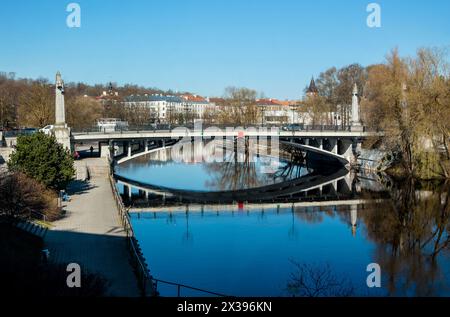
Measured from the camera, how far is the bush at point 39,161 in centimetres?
2431

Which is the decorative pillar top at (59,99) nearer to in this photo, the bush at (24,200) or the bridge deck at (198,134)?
the bridge deck at (198,134)

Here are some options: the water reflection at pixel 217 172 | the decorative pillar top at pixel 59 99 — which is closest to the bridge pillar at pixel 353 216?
the water reflection at pixel 217 172

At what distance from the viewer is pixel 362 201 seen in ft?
101

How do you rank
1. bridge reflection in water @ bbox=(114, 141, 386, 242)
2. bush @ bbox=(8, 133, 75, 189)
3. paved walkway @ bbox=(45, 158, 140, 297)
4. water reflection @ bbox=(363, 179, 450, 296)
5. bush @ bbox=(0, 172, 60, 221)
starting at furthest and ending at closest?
bridge reflection in water @ bbox=(114, 141, 386, 242) < bush @ bbox=(8, 133, 75, 189) < bush @ bbox=(0, 172, 60, 221) < water reflection @ bbox=(363, 179, 450, 296) < paved walkway @ bbox=(45, 158, 140, 297)

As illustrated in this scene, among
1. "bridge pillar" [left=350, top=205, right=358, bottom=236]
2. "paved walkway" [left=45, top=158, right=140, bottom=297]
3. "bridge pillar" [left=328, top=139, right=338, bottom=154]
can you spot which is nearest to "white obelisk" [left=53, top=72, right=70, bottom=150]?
"paved walkway" [left=45, top=158, right=140, bottom=297]

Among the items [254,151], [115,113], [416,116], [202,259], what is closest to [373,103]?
[416,116]

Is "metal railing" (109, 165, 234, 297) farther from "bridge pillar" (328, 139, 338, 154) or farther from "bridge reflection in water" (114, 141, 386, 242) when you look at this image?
"bridge pillar" (328, 139, 338, 154)

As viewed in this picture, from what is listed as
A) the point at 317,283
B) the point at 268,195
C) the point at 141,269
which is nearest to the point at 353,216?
the point at 268,195

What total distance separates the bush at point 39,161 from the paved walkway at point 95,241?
4.96 feet

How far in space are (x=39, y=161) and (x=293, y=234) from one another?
1259 cm

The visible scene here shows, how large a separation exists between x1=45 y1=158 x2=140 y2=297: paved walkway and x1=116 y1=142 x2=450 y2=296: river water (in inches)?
60.5

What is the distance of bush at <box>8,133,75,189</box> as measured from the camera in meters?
24.3

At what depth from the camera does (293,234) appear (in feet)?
74.1
